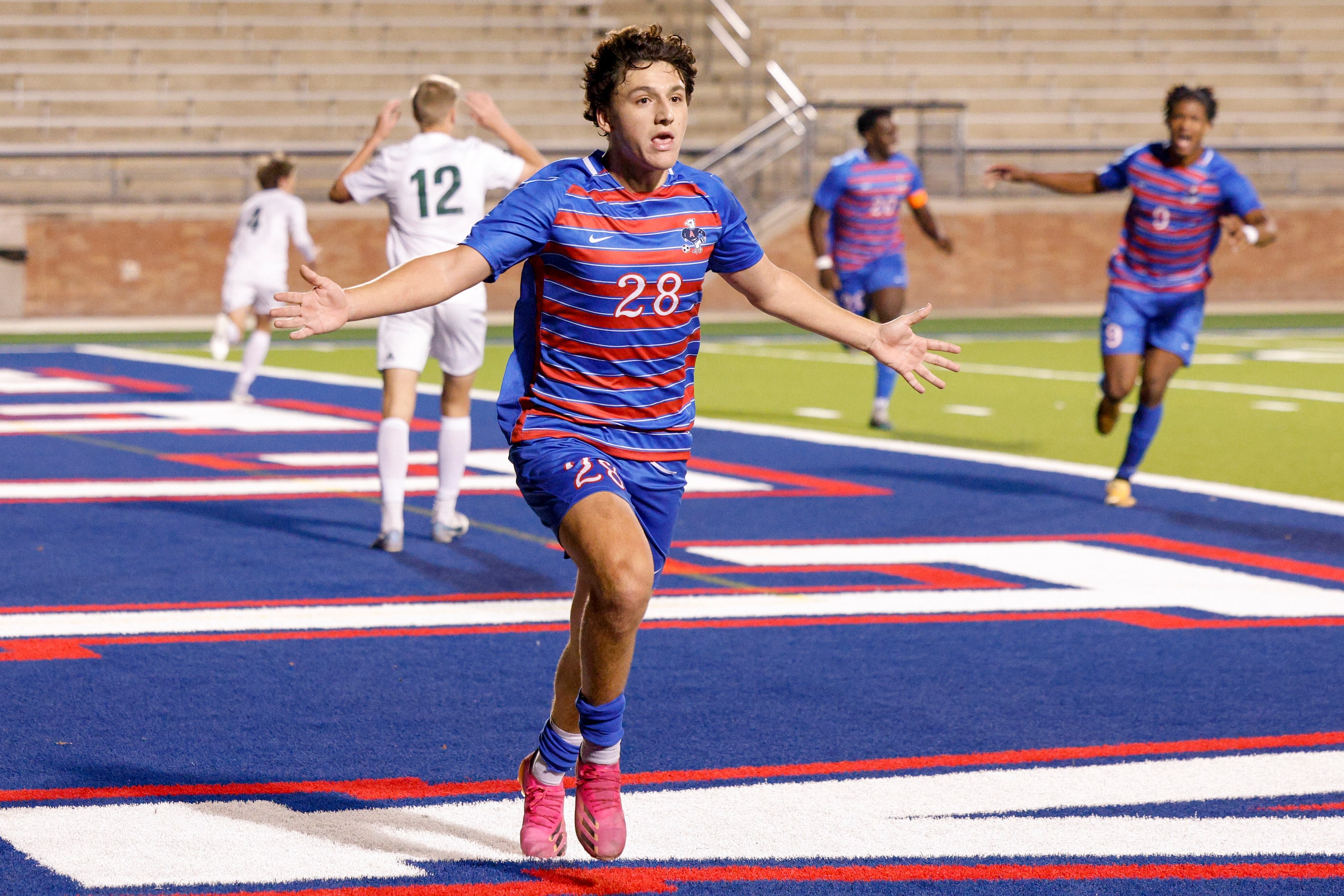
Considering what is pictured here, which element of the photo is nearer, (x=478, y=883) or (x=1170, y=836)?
(x=478, y=883)

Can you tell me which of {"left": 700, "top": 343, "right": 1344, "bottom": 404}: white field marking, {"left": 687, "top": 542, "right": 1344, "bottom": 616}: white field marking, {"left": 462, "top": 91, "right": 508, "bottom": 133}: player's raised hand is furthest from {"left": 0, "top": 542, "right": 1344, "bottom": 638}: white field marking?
{"left": 700, "top": 343, "right": 1344, "bottom": 404}: white field marking

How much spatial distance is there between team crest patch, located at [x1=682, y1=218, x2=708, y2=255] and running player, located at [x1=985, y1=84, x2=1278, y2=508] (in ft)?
21.0

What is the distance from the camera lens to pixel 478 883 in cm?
459

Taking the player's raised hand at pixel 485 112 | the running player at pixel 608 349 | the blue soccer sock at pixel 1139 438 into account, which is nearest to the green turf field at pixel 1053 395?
the blue soccer sock at pixel 1139 438

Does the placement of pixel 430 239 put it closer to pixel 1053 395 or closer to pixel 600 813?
pixel 600 813

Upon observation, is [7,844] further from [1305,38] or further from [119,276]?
[1305,38]

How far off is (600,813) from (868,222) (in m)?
A: 11.1

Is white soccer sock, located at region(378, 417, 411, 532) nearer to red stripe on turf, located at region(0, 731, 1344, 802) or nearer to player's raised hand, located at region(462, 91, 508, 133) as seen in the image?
player's raised hand, located at region(462, 91, 508, 133)

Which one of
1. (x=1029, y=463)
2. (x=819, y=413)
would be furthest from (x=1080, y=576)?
(x=819, y=413)

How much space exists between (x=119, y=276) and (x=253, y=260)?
11.8 m

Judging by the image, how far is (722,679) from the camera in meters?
6.86

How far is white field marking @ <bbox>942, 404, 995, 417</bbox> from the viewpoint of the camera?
15969mm

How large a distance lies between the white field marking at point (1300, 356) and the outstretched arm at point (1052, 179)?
9633 mm

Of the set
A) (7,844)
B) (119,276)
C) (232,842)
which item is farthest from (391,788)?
(119,276)
